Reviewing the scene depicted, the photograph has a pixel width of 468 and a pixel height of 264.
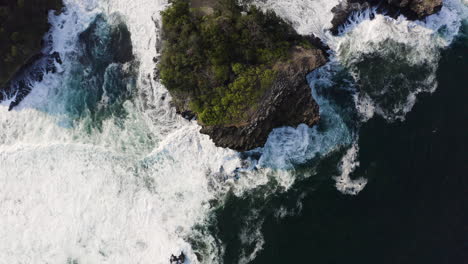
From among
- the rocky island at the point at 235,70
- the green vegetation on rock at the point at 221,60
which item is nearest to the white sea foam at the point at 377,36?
the rocky island at the point at 235,70

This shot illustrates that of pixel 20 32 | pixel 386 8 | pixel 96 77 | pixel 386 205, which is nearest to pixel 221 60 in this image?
pixel 96 77

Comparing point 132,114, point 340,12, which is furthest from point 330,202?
point 132,114

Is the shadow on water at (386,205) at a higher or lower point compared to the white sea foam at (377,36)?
lower

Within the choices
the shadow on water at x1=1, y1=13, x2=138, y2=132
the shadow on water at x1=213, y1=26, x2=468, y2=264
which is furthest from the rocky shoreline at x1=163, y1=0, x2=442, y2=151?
the shadow on water at x1=1, y1=13, x2=138, y2=132

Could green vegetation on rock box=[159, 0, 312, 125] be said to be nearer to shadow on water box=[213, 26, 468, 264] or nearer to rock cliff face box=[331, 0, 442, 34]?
rock cliff face box=[331, 0, 442, 34]

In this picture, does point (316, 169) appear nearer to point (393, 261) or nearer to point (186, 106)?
point (393, 261)

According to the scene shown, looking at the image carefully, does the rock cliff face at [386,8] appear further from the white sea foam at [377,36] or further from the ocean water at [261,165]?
the ocean water at [261,165]

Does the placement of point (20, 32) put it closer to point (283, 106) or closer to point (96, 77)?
point (96, 77)
